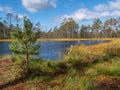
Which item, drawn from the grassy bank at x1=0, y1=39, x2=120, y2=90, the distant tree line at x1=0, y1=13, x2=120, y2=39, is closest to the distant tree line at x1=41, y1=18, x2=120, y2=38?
the distant tree line at x1=0, y1=13, x2=120, y2=39

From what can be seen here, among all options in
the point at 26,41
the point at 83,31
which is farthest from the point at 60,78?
the point at 83,31

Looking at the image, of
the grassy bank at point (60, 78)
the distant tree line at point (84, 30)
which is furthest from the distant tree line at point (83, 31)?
the grassy bank at point (60, 78)

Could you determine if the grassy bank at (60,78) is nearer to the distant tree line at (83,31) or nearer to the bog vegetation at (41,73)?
the bog vegetation at (41,73)

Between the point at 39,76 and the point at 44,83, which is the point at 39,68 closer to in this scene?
the point at 39,76

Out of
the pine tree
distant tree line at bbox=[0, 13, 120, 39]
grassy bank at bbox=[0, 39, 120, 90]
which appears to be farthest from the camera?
distant tree line at bbox=[0, 13, 120, 39]

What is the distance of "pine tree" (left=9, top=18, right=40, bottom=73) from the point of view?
8.79 meters

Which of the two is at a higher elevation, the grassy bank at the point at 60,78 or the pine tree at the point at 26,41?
the pine tree at the point at 26,41

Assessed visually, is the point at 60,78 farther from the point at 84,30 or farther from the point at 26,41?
the point at 84,30

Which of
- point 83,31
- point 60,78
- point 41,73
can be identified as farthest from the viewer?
point 83,31

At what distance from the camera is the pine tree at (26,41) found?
28.8ft

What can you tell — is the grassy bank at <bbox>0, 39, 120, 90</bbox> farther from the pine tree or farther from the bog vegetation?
the pine tree

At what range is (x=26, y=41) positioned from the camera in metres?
8.89

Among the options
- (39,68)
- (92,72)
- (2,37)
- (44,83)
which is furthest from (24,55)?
(2,37)

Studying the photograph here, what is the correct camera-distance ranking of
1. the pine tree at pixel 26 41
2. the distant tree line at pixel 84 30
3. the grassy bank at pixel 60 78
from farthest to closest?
the distant tree line at pixel 84 30, the pine tree at pixel 26 41, the grassy bank at pixel 60 78
